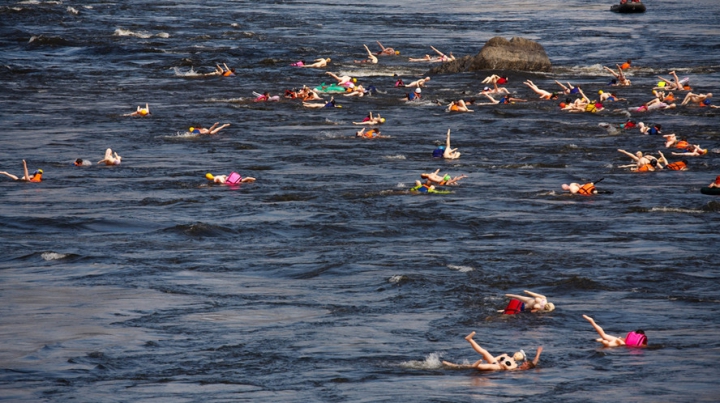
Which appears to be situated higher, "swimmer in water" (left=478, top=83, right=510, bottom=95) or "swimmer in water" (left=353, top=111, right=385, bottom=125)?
"swimmer in water" (left=353, top=111, right=385, bottom=125)

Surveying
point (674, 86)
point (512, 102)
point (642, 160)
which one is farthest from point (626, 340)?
point (674, 86)

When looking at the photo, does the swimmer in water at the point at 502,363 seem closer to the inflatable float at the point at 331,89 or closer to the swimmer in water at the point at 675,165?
the swimmer in water at the point at 675,165

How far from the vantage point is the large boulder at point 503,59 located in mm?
43562

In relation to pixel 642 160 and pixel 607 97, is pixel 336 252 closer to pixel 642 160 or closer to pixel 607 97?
pixel 642 160

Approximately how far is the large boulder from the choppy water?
3.10 metres

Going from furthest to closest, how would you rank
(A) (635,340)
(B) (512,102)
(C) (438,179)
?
1. (B) (512,102)
2. (C) (438,179)
3. (A) (635,340)

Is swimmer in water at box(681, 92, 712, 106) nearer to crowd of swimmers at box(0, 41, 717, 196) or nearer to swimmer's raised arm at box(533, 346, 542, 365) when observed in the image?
crowd of swimmers at box(0, 41, 717, 196)

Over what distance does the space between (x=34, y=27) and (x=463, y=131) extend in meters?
43.9

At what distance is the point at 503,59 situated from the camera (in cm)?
4344

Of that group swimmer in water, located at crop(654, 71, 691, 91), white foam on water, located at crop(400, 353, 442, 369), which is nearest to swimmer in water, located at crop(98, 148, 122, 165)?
white foam on water, located at crop(400, 353, 442, 369)

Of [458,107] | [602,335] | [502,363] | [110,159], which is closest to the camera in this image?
[502,363]

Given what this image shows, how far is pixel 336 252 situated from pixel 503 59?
89.0 feet

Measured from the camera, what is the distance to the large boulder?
143 ft

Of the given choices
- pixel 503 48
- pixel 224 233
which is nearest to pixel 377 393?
pixel 224 233
